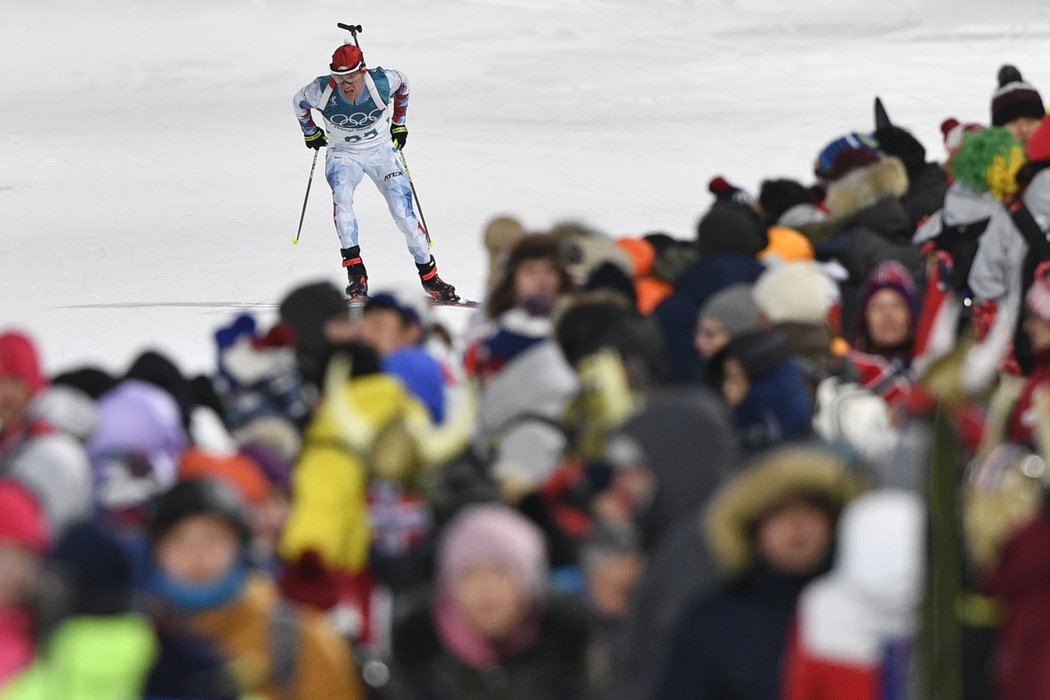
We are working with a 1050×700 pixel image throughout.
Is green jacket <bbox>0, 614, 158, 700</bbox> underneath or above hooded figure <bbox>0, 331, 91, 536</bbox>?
underneath

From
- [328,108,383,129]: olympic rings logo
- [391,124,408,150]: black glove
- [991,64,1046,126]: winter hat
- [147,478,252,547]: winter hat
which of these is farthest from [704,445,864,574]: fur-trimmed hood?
[328,108,383,129]: olympic rings logo

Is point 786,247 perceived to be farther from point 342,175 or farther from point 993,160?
point 342,175

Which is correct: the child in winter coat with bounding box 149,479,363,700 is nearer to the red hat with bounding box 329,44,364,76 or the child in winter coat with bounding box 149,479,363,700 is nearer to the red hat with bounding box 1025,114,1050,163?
the red hat with bounding box 1025,114,1050,163

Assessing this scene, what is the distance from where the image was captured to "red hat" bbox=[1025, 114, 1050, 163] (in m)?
6.33

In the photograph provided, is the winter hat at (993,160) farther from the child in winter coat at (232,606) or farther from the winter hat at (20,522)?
the winter hat at (20,522)

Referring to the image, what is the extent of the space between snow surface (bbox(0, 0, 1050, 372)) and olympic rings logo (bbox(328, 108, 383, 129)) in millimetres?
1166

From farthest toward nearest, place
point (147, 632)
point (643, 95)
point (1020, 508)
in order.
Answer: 1. point (643, 95)
2. point (1020, 508)
3. point (147, 632)

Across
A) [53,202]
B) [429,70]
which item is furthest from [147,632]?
[429,70]

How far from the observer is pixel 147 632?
303cm

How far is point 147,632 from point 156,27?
97.6ft

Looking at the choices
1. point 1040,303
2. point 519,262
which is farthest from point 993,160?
point 1040,303

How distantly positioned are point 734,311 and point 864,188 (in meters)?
2.30

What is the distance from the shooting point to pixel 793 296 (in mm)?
4812

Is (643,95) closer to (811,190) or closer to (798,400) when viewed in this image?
(811,190)
